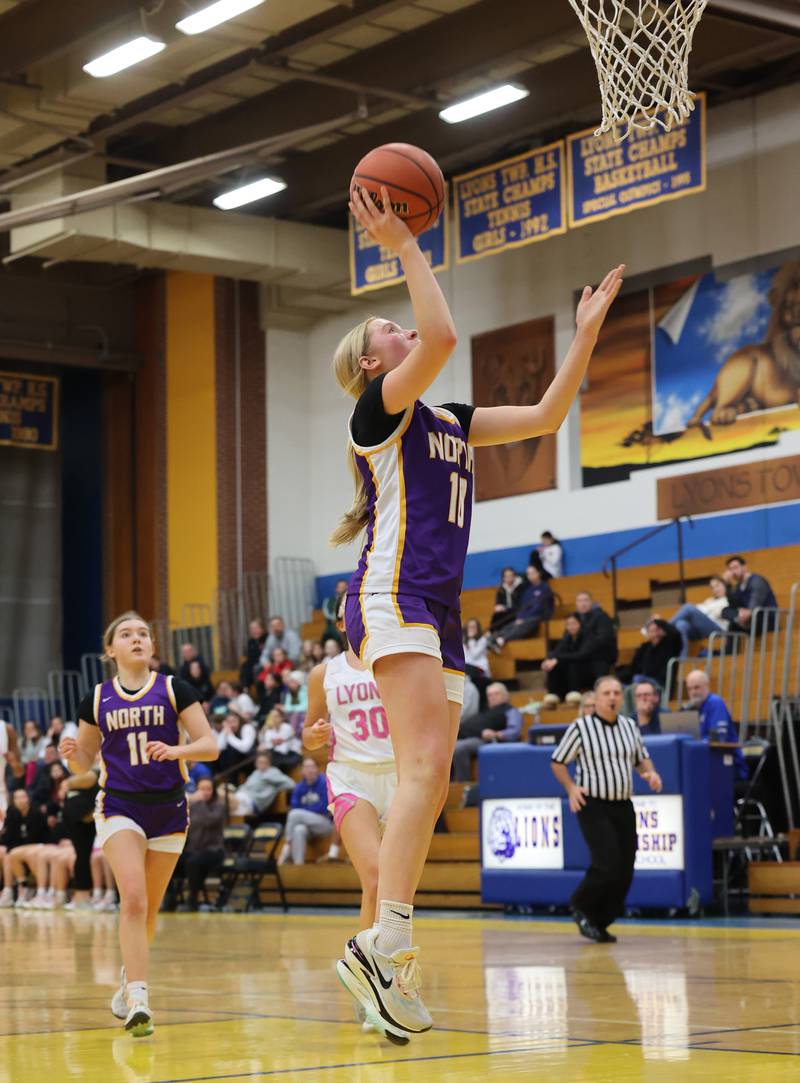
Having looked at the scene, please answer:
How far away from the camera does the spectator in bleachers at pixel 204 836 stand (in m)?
17.3

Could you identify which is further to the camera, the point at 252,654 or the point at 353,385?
the point at 252,654

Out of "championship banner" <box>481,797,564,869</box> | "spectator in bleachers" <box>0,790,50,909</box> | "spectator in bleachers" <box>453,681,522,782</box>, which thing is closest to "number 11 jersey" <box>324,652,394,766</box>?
"championship banner" <box>481,797,564,869</box>

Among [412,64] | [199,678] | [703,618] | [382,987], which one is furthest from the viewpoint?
[199,678]

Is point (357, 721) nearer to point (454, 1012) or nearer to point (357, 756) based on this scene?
point (357, 756)

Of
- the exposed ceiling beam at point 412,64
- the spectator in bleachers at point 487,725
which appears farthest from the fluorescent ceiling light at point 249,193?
the spectator in bleachers at point 487,725

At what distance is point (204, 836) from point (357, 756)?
1103 cm

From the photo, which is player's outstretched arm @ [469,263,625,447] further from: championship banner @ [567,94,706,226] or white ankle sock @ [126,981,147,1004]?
championship banner @ [567,94,706,226]

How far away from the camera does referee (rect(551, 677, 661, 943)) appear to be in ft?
37.2

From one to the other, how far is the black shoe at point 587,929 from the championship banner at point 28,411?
18502mm

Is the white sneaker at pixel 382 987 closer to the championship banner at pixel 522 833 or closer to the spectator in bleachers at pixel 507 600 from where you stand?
the championship banner at pixel 522 833

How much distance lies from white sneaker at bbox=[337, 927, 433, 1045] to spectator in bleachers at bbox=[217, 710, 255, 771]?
52.0 feet

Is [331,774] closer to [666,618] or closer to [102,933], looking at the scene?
[102,933]

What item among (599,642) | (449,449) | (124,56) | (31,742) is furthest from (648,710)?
(31,742)

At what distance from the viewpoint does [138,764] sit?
6828 millimetres
